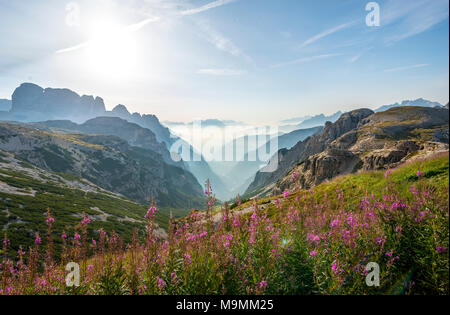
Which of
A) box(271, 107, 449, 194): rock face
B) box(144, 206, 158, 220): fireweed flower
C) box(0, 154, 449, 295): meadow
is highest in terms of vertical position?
box(271, 107, 449, 194): rock face

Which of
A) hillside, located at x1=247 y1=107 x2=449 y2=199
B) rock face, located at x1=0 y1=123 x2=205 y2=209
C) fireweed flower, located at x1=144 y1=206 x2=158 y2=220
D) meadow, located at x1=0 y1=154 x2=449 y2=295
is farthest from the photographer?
rock face, located at x1=0 y1=123 x2=205 y2=209

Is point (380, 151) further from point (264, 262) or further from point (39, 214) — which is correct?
point (39, 214)

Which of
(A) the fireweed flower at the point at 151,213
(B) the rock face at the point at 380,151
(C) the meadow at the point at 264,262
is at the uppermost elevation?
(B) the rock face at the point at 380,151

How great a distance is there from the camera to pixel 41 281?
17.4ft

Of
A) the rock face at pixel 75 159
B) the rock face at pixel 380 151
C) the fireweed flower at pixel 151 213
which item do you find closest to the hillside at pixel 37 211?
the fireweed flower at pixel 151 213

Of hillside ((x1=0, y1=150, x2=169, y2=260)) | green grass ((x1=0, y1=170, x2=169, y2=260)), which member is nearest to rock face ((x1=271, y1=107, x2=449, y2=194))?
hillside ((x1=0, y1=150, x2=169, y2=260))

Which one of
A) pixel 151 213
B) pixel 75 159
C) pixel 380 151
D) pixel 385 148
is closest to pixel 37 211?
pixel 151 213

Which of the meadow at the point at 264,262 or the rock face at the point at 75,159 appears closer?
the meadow at the point at 264,262

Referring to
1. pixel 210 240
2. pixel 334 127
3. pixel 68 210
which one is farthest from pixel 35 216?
pixel 334 127

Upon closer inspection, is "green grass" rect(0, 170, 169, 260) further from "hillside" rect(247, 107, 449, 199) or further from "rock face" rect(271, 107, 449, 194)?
"rock face" rect(271, 107, 449, 194)

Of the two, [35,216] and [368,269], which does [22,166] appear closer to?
[35,216]

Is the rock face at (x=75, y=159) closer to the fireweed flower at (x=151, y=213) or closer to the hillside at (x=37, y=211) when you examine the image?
the hillside at (x=37, y=211)
